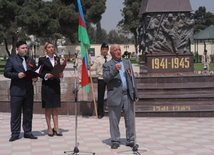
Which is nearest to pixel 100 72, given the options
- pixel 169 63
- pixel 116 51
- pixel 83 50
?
pixel 83 50

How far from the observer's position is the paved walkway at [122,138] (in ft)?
22.1

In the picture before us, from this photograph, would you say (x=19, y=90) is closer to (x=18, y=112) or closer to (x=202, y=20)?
(x=18, y=112)

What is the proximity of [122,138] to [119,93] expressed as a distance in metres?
1.25

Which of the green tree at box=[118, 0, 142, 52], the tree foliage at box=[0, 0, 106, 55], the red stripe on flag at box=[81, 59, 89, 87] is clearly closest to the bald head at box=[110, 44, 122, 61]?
the red stripe on flag at box=[81, 59, 89, 87]

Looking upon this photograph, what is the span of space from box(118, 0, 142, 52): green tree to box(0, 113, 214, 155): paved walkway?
1646 inches

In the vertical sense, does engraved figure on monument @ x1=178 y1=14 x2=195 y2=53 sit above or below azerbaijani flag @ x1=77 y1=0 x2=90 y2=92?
above

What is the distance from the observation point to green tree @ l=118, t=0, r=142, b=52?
2037 inches

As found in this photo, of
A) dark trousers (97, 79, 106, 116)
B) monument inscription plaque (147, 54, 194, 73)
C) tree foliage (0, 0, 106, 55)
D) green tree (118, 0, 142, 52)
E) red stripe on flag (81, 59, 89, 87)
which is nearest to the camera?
red stripe on flag (81, 59, 89, 87)

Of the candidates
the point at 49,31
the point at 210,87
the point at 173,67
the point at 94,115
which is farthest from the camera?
the point at 49,31

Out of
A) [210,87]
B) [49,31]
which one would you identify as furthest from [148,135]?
[49,31]

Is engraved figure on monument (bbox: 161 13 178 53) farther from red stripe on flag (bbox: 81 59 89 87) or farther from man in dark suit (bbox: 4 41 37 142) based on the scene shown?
man in dark suit (bbox: 4 41 37 142)

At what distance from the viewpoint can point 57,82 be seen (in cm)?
794

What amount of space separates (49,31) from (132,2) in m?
23.5

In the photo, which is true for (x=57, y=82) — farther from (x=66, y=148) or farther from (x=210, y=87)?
(x=210, y=87)
